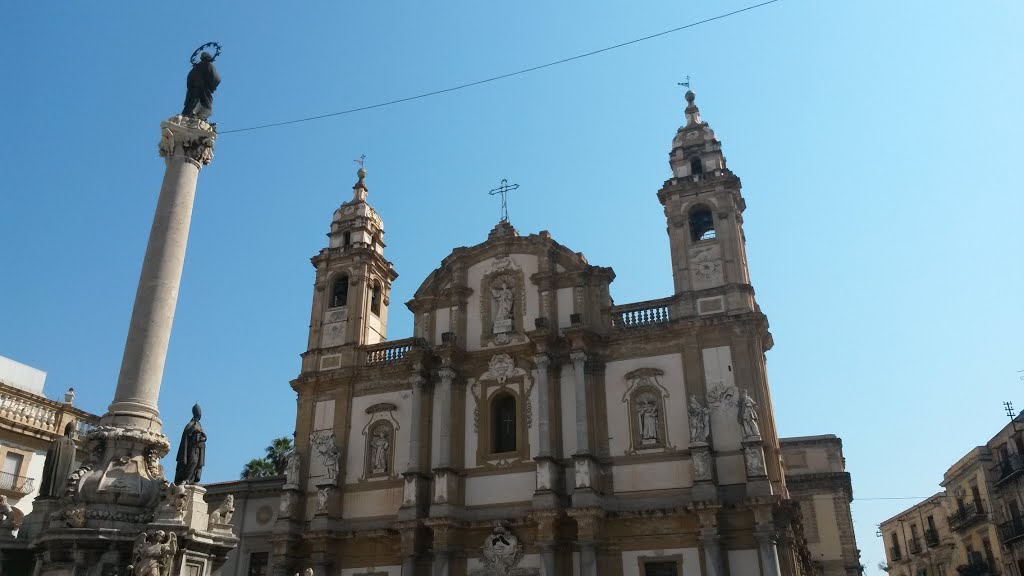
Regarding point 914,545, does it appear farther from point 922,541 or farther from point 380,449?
point 380,449

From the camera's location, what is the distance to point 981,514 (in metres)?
37.1

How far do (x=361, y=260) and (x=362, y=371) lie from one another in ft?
13.8

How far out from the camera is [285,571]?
23297mm

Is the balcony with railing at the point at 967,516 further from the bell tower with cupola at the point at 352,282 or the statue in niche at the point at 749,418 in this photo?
the bell tower with cupola at the point at 352,282

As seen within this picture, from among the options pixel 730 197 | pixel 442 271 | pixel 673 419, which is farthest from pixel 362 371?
pixel 730 197

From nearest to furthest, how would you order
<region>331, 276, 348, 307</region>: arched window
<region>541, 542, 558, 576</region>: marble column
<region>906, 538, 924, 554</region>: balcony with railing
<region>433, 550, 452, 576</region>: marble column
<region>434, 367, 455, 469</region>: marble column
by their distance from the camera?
<region>541, 542, 558, 576</region>: marble column → <region>433, 550, 452, 576</region>: marble column → <region>434, 367, 455, 469</region>: marble column → <region>331, 276, 348, 307</region>: arched window → <region>906, 538, 924, 554</region>: balcony with railing

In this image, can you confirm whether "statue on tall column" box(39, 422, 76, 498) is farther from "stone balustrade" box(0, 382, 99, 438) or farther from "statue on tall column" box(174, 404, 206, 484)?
"stone balustrade" box(0, 382, 99, 438)

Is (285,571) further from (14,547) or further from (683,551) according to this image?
(14,547)

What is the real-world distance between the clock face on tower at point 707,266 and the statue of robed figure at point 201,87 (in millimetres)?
14219

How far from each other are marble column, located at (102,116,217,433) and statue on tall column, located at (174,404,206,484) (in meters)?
0.59

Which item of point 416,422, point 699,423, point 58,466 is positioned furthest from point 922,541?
point 58,466

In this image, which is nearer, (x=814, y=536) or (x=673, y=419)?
(x=673, y=419)

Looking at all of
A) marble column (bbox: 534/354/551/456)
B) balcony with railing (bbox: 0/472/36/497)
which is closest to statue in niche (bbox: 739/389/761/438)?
marble column (bbox: 534/354/551/456)

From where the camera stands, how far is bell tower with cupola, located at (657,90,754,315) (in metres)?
23.1
